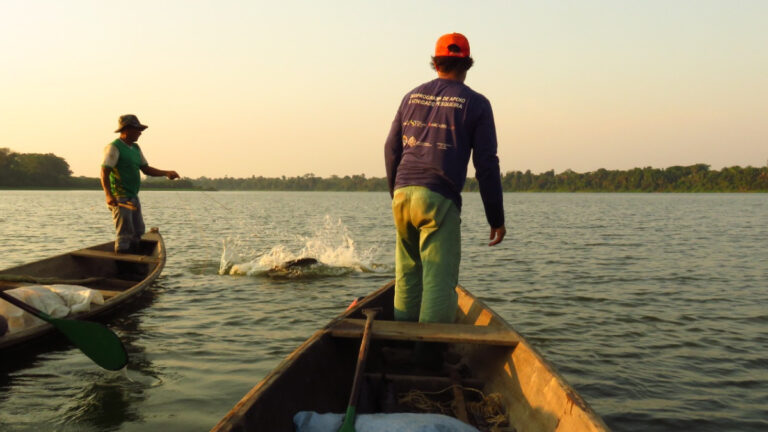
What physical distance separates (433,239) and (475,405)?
3.93 ft

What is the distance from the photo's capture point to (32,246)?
18.0 m

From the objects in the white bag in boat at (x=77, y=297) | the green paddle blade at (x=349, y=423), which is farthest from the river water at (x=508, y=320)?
the green paddle blade at (x=349, y=423)

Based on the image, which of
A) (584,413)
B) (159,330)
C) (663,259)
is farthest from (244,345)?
(663,259)

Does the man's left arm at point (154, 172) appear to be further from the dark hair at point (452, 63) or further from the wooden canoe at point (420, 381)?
the dark hair at point (452, 63)

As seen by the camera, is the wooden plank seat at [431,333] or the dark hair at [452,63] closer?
the wooden plank seat at [431,333]

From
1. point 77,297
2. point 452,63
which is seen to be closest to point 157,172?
point 77,297

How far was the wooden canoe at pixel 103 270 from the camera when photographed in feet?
23.9

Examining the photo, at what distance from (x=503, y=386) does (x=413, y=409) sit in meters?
0.66

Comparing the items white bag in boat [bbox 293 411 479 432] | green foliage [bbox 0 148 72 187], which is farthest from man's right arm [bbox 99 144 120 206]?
green foliage [bbox 0 148 72 187]

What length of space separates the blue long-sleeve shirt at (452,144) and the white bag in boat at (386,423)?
176 centimetres

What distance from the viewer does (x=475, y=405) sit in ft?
12.0

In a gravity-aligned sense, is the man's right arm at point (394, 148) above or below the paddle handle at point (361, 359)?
above

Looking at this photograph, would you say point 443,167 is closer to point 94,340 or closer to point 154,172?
point 94,340

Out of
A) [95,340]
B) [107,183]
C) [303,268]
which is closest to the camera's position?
[95,340]
